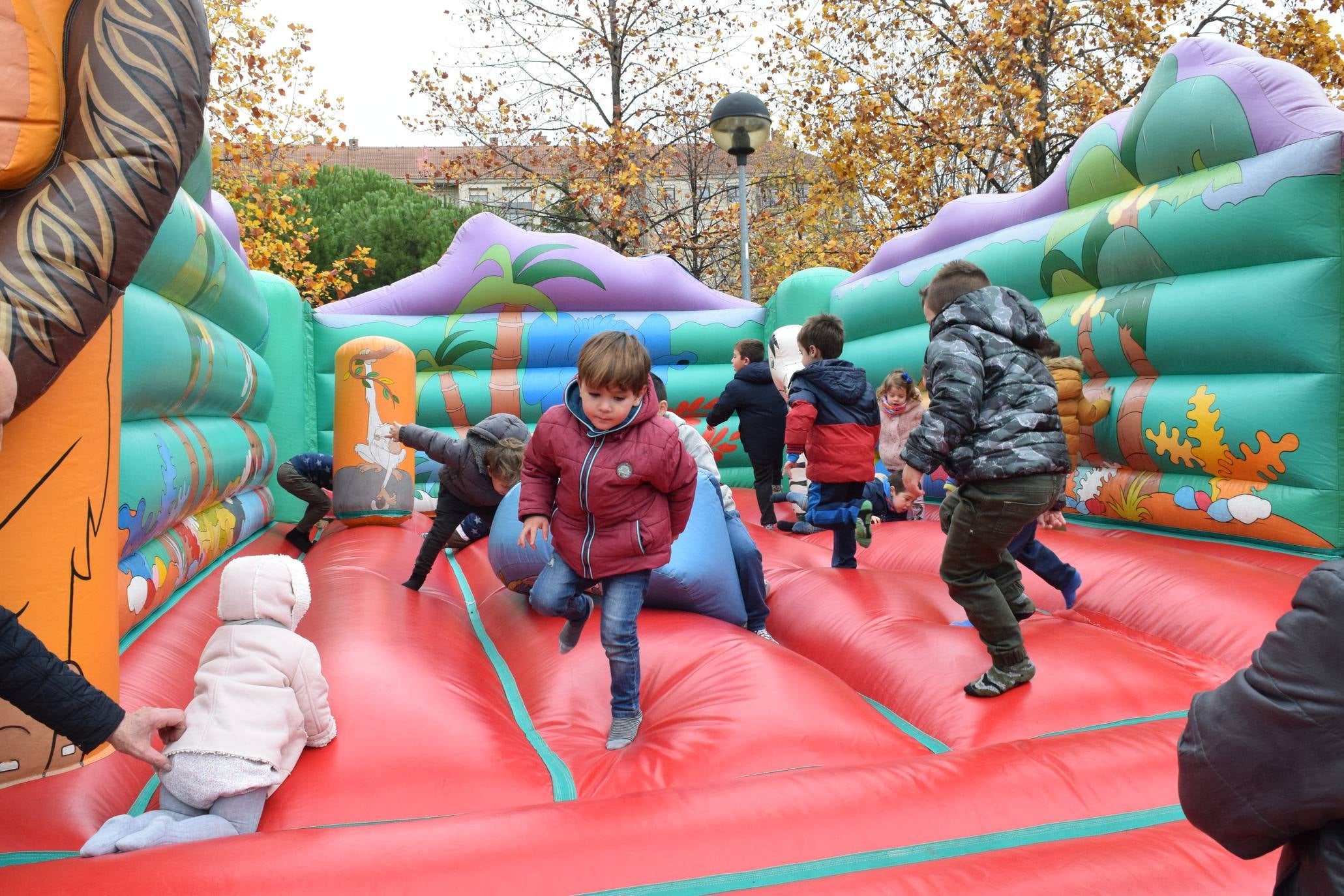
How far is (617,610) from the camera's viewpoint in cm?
221

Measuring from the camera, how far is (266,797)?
1.69 m

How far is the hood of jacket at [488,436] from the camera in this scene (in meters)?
3.41

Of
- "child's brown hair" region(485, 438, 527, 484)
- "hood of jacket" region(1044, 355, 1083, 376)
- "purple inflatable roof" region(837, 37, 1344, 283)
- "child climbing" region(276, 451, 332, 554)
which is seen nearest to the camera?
"purple inflatable roof" region(837, 37, 1344, 283)

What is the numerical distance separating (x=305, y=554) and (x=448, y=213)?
1267 centimetres

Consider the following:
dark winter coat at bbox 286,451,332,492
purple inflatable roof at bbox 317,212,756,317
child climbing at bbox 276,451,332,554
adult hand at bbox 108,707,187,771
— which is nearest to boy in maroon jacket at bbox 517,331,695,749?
adult hand at bbox 108,707,187,771

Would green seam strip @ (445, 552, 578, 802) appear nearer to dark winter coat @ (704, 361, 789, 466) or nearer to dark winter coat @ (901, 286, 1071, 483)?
dark winter coat @ (901, 286, 1071, 483)

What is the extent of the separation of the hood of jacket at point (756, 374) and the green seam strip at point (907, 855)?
3.70 m

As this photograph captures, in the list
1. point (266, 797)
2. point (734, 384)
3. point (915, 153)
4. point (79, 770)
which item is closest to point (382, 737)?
point (266, 797)

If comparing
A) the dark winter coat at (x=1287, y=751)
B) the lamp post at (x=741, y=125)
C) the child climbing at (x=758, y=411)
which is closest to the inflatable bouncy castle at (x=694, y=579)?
the dark winter coat at (x=1287, y=751)

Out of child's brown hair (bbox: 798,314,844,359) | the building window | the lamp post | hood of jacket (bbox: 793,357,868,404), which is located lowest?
hood of jacket (bbox: 793,357,868,404)

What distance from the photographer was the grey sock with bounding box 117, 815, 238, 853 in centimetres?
144

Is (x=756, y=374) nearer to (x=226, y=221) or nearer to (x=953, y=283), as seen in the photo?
(x=953, y=283)

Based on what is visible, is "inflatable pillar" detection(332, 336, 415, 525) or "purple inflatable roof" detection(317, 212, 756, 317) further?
"purple inflatable roof" detection(317, 212, 756, 317)

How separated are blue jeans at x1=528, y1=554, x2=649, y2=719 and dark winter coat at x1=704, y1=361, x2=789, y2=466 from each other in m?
2.80
